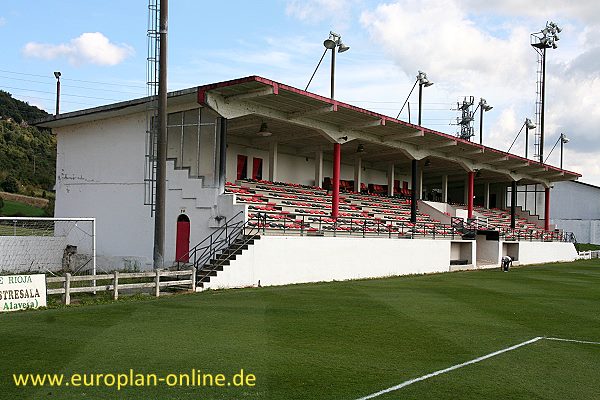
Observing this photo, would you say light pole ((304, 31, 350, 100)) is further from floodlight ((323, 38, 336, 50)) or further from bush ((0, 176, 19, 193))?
bush ((0, 176, 19, 193))

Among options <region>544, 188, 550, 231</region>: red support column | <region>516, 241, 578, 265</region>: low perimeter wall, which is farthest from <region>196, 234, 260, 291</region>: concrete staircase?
<region>544, 188, 550, 231</region>: red support column

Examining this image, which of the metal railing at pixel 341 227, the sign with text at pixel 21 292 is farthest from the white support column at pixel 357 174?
the sign with text at pixel 21 292

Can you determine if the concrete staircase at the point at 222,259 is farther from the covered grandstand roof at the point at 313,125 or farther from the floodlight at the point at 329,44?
the floodlight at the point at 329,44

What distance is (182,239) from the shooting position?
77.5 feet

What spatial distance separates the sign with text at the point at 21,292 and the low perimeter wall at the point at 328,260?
5438mm

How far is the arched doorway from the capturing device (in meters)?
23.4

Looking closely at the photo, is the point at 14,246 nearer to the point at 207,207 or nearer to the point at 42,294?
the point at 207,207

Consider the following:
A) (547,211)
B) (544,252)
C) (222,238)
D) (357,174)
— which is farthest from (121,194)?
(547,211)

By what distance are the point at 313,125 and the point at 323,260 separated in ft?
21.7

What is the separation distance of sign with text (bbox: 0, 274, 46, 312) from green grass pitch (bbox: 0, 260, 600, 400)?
2.06 feet

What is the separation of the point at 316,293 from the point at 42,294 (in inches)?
298

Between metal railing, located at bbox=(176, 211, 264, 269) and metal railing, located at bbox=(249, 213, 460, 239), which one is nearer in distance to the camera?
metal railing, located at bbox=(176, 211, 264, 269)

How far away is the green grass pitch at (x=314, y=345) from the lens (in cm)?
763

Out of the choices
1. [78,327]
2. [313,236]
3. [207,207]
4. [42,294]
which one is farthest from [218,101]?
[78,327]
